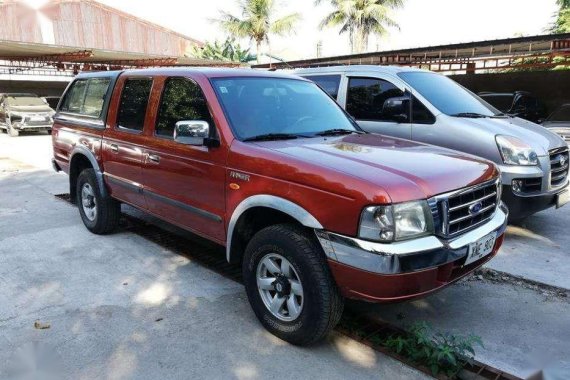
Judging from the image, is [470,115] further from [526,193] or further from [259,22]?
[259,22]

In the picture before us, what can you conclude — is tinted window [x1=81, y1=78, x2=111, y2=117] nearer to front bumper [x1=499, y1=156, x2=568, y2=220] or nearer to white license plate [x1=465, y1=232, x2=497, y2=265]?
white license plate [x1=465, y1=232, x2=497, y2=265]

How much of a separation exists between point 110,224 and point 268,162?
2.90m

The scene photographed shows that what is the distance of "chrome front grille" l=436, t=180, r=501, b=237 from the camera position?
2771mm

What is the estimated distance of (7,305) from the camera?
11.9 ft

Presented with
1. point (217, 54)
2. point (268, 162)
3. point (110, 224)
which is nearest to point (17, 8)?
point (217, 54)

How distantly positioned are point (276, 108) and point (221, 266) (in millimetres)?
1621

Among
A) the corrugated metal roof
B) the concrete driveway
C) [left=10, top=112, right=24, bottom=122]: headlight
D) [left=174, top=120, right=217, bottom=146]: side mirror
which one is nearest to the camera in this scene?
the concrete driveway

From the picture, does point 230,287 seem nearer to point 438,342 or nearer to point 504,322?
point 438,342

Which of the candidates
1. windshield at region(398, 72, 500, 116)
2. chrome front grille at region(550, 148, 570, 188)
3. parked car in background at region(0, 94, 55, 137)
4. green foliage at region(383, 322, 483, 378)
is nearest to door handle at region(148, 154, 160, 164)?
green foliage at region(383, 322, 483, 378)

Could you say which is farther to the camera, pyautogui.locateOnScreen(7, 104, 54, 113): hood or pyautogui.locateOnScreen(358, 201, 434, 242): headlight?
pyautogui.locateOnScreen(7, 104, 54, 113): hood

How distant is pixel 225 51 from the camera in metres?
42.7

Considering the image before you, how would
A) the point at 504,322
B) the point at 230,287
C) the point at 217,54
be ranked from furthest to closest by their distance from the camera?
the point at 217,54
the point at 230,287
the point at 504,322

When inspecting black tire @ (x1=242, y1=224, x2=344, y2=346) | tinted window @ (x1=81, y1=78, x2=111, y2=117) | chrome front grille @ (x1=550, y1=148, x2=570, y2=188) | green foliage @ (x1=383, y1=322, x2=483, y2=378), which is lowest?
A: green foliage @ (x1=383, y1=322, x2=483, y2=378)

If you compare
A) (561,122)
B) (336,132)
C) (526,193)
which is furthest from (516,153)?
(561,122)
